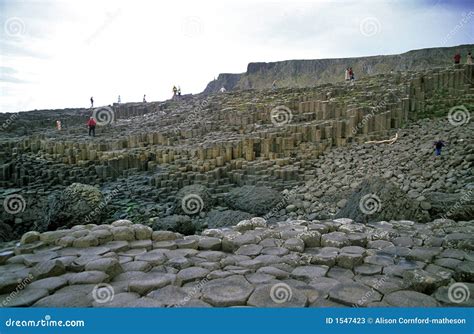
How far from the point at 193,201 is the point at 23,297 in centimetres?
636

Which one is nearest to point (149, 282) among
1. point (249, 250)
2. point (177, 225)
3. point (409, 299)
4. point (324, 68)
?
point (249, 250)

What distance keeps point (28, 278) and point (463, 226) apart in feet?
15.1

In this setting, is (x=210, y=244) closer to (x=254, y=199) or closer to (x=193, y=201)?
(x=254, y=199)

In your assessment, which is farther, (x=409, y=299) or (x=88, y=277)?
(x=88, y=277)

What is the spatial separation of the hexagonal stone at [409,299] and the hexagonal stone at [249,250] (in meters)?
1.32

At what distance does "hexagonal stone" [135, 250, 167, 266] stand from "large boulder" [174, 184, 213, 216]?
17.2ft

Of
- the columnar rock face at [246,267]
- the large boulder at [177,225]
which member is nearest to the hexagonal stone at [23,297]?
the columnar rock face at [246,267]

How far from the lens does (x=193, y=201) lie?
29.5ft

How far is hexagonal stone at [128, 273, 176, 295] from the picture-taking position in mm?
2730

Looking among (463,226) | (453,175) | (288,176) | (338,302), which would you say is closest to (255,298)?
(338,302)

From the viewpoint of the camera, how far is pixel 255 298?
256 cm

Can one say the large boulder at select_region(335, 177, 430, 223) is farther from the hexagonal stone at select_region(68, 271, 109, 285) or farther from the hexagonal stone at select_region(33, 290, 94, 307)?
the hexagonal stone at select_region(33, 290, 94, 307)

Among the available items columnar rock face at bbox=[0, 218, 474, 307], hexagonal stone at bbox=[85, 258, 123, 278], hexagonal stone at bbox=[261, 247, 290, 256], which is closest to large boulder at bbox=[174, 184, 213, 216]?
columnar rock face at bbox=[0, 218, 474, 307]

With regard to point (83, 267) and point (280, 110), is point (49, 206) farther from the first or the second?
point (280, 110)
